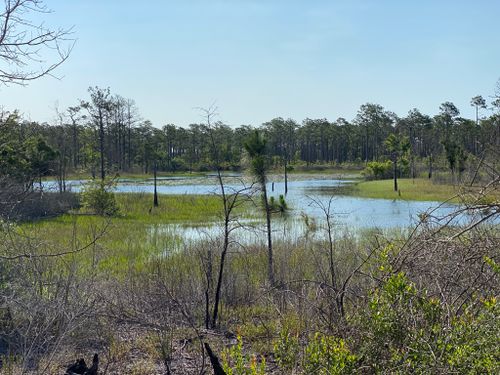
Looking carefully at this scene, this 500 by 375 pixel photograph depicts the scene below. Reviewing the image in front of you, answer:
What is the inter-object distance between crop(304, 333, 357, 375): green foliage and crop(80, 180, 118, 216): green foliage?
23.0 m

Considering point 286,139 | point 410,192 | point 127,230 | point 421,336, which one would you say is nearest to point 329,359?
point 421,336

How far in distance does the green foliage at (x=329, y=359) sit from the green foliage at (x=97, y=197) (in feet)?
75.5

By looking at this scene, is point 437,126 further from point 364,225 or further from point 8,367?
point 8,367

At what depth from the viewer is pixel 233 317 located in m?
8.69

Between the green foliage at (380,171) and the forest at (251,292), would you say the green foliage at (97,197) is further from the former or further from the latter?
the green foliage at (380,171)

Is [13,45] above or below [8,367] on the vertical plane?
above

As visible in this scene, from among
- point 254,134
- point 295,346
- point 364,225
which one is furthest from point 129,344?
point 364,225

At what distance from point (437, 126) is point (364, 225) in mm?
64390

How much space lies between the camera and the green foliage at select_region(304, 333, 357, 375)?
2.98 meters

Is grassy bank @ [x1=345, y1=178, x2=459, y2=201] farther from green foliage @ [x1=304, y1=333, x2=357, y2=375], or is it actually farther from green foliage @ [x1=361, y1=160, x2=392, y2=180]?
green foliage @ [x1=304, y1=333, x2=357, y2=375]

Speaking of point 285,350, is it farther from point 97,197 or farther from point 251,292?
point 97,197

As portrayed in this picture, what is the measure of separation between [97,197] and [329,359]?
78.9ft

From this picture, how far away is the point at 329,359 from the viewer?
10.4ft

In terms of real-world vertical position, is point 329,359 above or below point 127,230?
above
